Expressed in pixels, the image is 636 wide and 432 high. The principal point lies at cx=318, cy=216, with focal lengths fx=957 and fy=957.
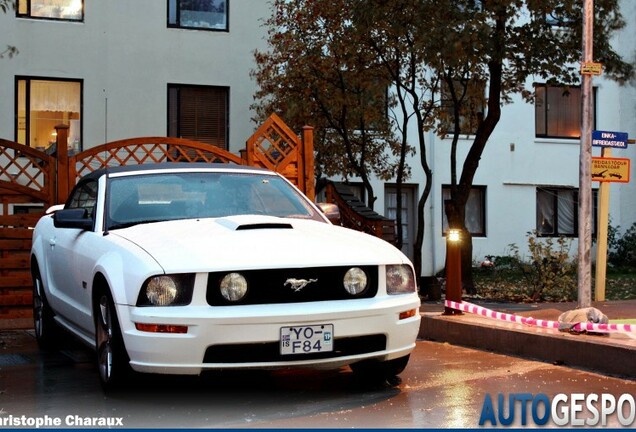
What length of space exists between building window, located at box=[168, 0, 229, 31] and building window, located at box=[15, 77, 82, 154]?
2590 mm

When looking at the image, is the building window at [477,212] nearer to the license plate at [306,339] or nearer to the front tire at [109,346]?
the front tire at [109,346]

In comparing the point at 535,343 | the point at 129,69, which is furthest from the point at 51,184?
the point at 129,69

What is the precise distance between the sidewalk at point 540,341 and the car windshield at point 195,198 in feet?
7.32

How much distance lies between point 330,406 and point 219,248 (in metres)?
1.23

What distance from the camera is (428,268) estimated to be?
2394cm

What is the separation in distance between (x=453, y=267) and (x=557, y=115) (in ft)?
55.4

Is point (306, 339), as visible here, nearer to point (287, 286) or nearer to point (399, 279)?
point (287, 286)

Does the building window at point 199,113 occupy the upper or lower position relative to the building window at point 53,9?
lower

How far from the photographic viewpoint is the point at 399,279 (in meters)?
6.55

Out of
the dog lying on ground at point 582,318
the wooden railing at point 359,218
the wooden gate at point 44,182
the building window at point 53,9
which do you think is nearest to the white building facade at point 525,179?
the wooden railing at point 359,218

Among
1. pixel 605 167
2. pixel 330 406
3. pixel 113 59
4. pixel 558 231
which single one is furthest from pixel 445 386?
pixel 558 231

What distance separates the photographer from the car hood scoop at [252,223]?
655 centimetres

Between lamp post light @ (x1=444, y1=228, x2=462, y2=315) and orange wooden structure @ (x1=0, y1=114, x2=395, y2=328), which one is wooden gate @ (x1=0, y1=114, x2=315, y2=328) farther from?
lamp post light @ (x1=444, y1=228, x2=462, y2=315)

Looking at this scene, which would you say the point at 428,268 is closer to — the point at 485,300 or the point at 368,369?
the point at 485,300
